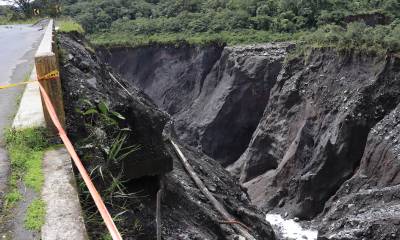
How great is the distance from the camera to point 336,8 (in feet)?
141

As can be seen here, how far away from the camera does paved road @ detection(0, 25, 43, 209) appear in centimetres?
696

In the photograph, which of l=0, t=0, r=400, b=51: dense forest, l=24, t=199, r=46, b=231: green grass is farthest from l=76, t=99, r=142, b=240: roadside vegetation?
l=0, t=0, r=400, b=51: dense forest

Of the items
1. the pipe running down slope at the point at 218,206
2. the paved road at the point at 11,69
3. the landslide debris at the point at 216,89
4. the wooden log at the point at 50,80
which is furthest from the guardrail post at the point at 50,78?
the landslide debris at the point at 216,89

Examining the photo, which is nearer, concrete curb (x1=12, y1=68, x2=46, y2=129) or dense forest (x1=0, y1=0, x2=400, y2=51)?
concrete curb (x1=12, y1=68, x2=46, y2=129)

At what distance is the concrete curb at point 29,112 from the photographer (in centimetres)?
715

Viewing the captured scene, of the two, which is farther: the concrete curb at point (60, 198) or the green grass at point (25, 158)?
the green grass at point (25, 158)

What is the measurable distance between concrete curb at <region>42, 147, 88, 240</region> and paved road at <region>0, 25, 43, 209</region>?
525mm

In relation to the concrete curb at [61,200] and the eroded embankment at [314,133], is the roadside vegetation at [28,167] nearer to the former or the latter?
the concrete curb at [61,200]

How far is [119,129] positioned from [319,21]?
120ft

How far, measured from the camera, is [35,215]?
16.0 ft

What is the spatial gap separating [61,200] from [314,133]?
66.8 feet

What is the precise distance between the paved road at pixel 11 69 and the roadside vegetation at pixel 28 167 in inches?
4.7

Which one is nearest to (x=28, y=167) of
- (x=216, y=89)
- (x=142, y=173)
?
(x=142, y=173)

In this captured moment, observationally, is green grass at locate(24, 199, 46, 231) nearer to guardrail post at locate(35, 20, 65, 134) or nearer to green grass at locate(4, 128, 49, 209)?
green grass at locate(4, 128, 49, 209)
